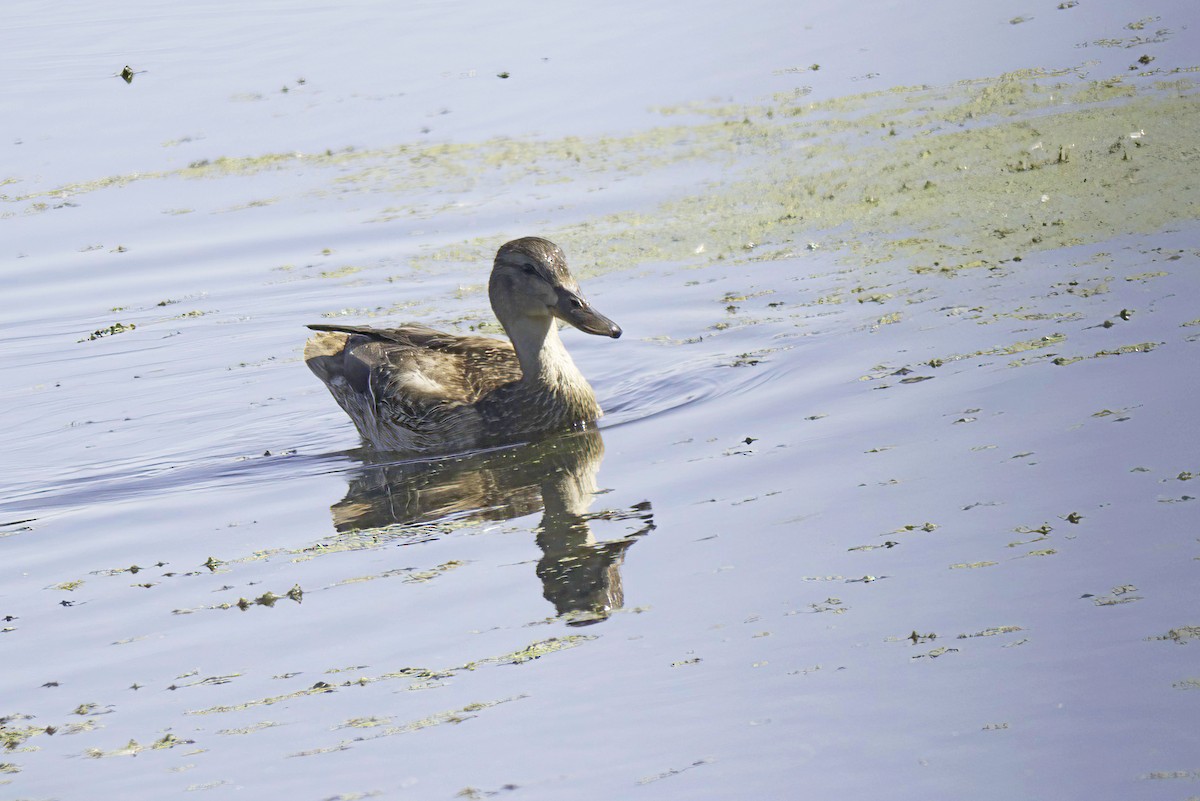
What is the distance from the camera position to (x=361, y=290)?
38.0 ft

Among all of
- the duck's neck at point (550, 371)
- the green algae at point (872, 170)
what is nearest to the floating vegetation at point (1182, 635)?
the duck's neck at point (550, 371)

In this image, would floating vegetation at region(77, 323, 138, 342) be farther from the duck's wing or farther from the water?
the duck's wing

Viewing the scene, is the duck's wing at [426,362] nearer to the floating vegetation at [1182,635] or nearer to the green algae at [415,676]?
the green algae at [415,676]

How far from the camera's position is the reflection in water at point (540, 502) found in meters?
6.07

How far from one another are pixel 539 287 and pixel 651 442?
1.29m

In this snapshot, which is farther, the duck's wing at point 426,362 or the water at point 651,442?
the duck's wing at point 426,362

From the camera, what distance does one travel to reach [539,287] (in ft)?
28.7

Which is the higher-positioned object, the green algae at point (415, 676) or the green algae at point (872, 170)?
the green algae at point (872, 170)

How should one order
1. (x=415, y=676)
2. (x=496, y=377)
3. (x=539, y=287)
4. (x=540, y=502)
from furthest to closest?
(x=496, y=377) → (x=539, y=287) → (x=540, y=502) → (x=415, y=676)

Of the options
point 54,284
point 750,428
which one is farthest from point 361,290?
point 750,428

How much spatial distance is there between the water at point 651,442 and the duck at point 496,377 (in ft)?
0.95

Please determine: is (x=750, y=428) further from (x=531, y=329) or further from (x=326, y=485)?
(x=326, y=485)

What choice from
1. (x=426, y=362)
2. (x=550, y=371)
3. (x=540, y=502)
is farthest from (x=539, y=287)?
(x=540, y=502)

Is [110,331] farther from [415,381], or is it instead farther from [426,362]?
[415,381]
